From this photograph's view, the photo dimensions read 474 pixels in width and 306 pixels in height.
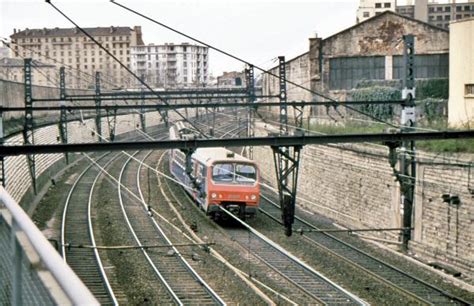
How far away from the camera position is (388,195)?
18922mm

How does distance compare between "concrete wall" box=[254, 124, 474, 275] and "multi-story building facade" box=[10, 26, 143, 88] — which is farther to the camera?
"multi-story building facade" box=[10, 26, 143, 88]

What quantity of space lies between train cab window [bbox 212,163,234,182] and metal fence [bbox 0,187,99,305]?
17.7 meters

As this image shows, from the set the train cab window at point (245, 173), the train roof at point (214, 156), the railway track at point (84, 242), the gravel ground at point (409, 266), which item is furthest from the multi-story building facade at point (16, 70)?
the gravel ground at point (409, 266)

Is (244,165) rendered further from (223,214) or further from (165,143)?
(165,143)

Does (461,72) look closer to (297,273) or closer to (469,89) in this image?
(469,89)

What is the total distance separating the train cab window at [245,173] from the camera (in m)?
20.7

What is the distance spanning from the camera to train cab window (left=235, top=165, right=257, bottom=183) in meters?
20.7

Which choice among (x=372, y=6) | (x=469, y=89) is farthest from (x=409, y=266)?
(x=372, y=6)

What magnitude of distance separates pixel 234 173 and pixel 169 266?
644 centimetres

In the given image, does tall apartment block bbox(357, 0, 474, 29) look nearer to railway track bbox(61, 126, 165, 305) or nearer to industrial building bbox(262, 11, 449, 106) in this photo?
industrial building bbox(262, 11, 449, 106)

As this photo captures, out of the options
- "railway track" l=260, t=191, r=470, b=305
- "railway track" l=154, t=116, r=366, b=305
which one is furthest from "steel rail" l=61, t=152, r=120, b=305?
"railway track" l=260, t=191, r=470, b=305

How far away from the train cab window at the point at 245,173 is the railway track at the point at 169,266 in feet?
9.53

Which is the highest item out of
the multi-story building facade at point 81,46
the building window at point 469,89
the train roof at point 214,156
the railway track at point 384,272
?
the multi-story building facade at point 81,46

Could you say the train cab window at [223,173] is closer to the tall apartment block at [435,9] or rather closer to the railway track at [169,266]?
the railway track at [169,266]
